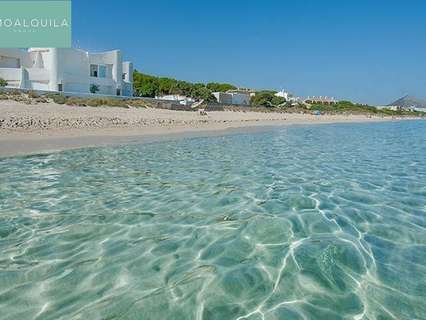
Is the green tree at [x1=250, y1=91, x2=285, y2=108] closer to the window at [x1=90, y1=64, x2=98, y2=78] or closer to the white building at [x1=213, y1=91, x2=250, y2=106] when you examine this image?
the white building at [x1=213, y1=91, x2=250, y2=106]

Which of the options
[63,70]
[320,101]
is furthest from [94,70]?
[320,101]

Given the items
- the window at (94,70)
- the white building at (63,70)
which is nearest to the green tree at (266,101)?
the white building at (63,70)

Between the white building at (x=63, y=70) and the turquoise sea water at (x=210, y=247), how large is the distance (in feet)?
137

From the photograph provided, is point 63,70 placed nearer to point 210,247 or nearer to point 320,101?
point 210,247

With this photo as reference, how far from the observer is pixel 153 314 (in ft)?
8.32

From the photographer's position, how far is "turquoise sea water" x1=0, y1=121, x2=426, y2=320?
2.67 meters

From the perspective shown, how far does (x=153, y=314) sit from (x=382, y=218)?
356cm

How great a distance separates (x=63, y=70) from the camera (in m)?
45.7

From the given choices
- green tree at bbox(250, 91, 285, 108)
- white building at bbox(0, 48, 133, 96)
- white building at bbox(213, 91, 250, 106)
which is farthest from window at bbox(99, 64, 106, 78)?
green tree at bbox(250, 91, 285, 108)

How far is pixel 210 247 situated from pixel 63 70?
158 ft

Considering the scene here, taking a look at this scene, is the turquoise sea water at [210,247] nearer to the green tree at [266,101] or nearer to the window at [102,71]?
the window at [102,71]

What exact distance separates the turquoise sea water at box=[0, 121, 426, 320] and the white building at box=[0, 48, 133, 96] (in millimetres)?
41859

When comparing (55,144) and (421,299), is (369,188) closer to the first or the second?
(421,299)

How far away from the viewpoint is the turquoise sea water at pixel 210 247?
2.67 m
